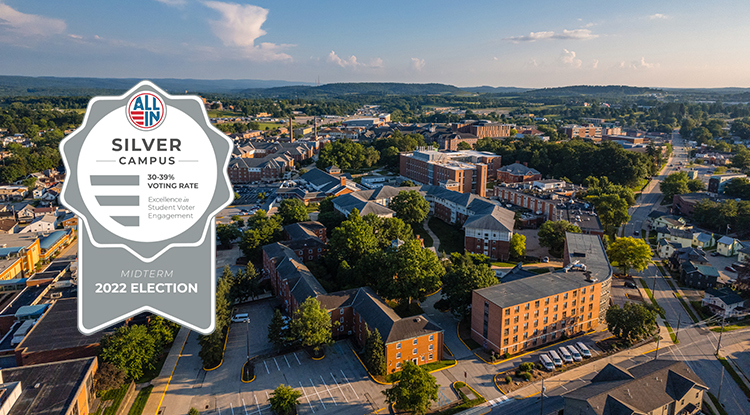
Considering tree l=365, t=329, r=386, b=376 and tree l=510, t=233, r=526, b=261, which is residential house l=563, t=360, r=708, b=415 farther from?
tree l=510, t=233, r=526, b=261

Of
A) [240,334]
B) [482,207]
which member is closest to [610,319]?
[482,207]

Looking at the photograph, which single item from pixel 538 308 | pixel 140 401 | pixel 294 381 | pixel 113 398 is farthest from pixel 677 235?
pixel 113 398

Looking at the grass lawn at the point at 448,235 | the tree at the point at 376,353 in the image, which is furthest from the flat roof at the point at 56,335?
the grass lawn at the point at 448,235

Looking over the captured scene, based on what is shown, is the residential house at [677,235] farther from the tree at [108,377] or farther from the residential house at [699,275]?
the tree at [108,377]

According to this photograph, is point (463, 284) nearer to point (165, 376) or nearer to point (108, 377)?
point (165, 376)

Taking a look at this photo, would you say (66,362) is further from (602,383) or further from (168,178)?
(602,383)

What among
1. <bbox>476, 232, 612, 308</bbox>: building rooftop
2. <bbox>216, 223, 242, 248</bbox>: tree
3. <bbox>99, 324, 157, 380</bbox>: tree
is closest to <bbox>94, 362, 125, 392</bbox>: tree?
<bbox>99, 324, 157, 380</bbox>: tree

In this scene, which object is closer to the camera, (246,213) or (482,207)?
(482,207)
